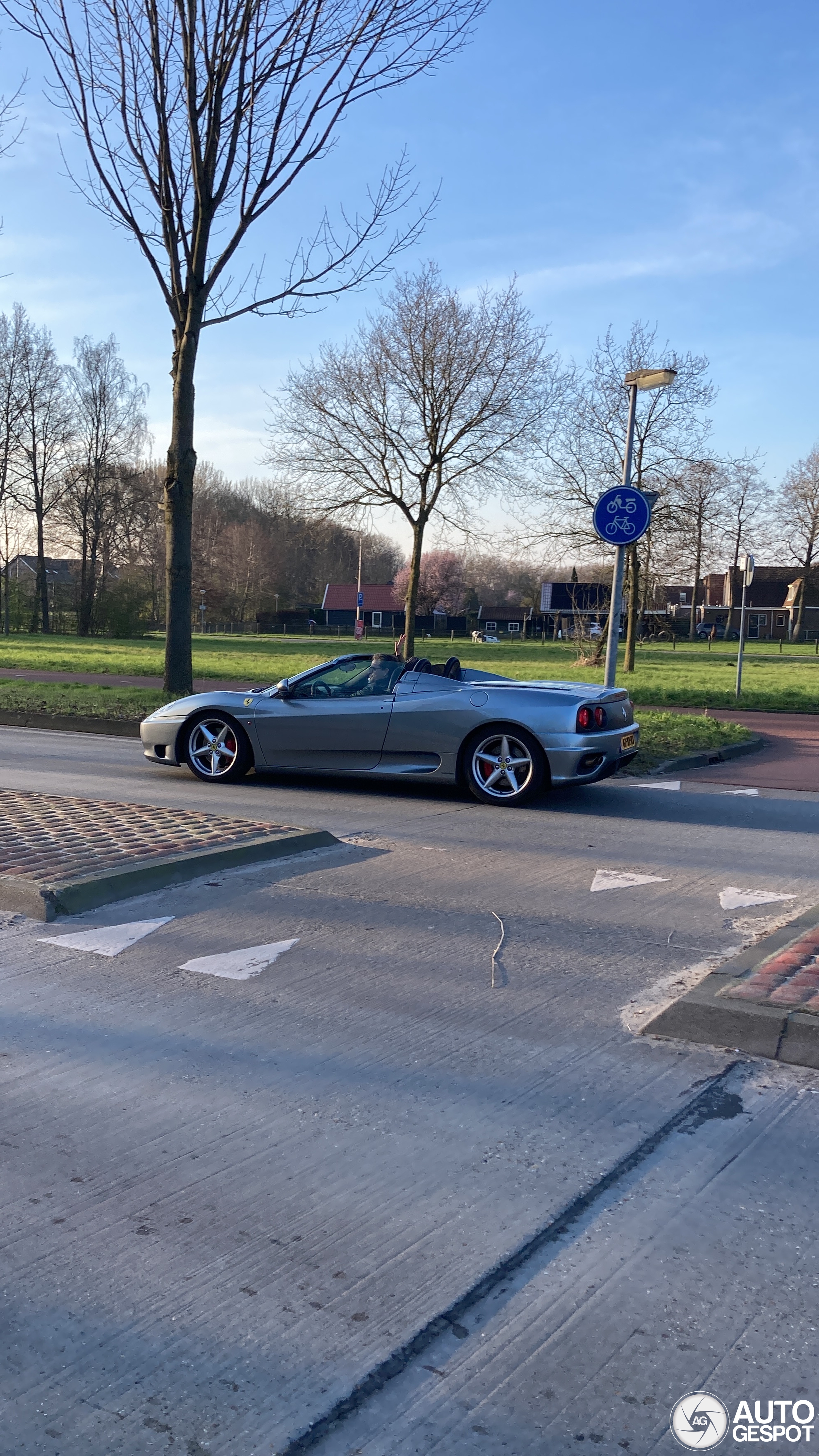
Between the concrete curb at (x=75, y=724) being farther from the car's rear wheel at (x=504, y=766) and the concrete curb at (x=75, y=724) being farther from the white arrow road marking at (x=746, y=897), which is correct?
the white arrow road marking at (x=746, y=897)

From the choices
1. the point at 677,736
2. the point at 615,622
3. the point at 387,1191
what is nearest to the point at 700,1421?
the point at 387,1191

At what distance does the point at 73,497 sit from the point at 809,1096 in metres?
57.0

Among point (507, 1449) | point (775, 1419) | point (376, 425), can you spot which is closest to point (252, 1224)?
point (507, 1449)

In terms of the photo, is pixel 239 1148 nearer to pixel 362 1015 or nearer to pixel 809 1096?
pixel 362 1015

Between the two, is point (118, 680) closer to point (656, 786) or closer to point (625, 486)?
point (625, 486)

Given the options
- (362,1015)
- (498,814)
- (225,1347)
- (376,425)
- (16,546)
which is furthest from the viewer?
(16,546)

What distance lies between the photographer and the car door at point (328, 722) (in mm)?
9422

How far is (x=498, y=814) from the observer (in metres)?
8.75

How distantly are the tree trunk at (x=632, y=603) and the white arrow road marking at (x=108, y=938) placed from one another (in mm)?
23968

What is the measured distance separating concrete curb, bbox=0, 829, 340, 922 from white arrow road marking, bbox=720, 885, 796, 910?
2534 mm

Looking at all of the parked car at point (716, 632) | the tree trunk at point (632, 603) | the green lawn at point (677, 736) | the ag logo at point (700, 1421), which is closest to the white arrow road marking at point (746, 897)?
the ag logo at point (700, 1421)

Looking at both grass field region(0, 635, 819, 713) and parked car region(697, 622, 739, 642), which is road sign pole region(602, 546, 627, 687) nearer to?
grass field region(0, 635, 819, 713)

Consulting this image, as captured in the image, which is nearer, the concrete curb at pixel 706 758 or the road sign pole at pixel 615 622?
the concrete curb at pixel 706 758

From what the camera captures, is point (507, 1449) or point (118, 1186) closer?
point (507, 1449)
